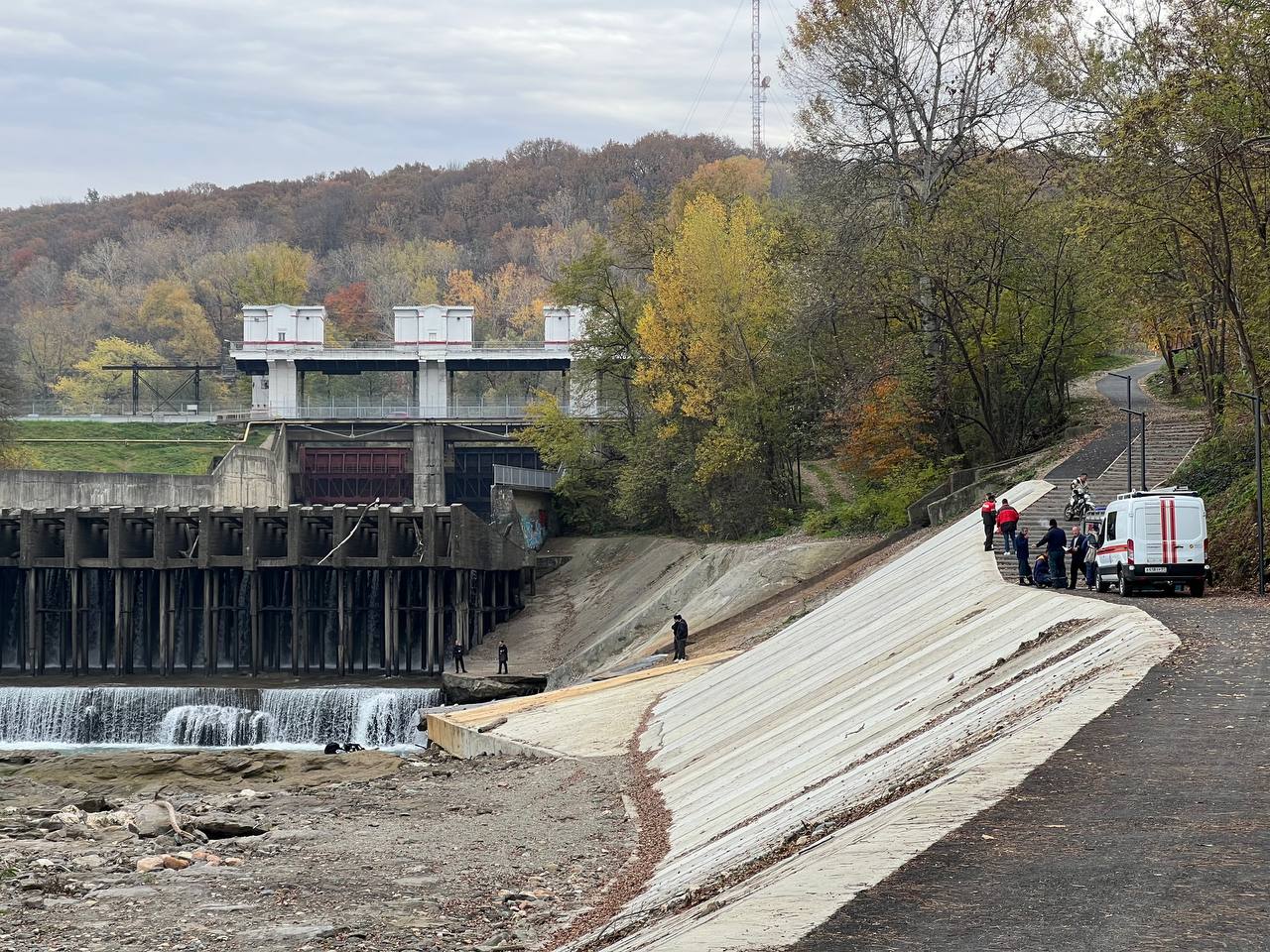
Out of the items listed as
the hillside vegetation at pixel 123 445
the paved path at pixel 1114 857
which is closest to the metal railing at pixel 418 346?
the hillside vegetation at pixel 123 445

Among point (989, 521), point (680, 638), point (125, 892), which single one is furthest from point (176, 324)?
point (125, 892)

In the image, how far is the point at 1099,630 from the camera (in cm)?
2098

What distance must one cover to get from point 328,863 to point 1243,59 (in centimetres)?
2289

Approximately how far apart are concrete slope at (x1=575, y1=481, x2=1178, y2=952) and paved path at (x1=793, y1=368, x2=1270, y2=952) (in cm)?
35

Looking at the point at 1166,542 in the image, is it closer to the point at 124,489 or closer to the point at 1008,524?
the point at 1008,524

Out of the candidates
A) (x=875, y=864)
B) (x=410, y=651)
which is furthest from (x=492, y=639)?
(x=875, y=864)

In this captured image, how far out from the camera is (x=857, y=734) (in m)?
19.9

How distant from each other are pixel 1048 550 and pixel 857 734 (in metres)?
12.1

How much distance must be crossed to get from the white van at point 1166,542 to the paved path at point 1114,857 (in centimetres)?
1183

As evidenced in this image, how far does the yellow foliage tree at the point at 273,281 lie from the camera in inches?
5002

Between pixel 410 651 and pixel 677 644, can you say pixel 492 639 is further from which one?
pixel 677 644

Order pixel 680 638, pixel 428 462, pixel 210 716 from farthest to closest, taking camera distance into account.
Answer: pixel 428 462, pixel 210 716, pixel 680 638

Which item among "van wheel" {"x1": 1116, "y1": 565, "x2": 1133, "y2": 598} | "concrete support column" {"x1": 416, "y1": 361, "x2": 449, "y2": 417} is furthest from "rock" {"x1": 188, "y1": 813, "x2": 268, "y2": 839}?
"concrete support column" {"x1": 416, "y1": 361, "x2": 449, "y2": 417}

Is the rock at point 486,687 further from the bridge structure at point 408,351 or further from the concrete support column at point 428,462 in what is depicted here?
the bridge structure at point 408,351
